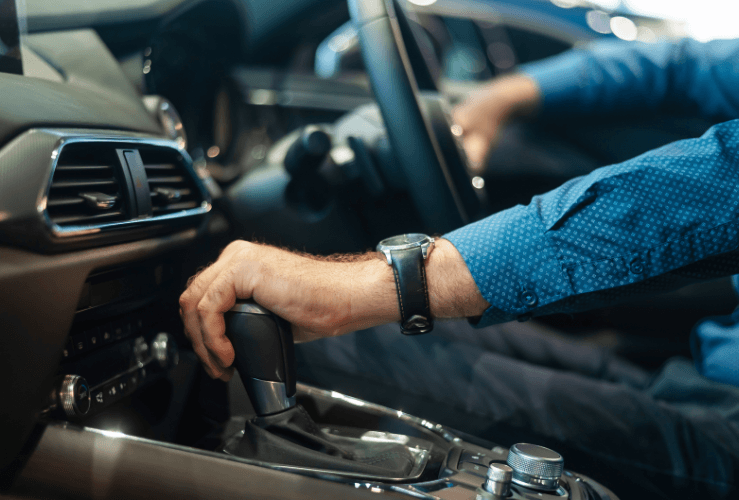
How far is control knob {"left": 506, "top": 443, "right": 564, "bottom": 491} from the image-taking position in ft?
1.84

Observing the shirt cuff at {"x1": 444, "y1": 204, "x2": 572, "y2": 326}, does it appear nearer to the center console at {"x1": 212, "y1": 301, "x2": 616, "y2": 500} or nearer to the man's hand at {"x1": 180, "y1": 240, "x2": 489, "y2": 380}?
the man's hand at {"x1": 180, "y1": 240, "x2": 489, "y2": 380}

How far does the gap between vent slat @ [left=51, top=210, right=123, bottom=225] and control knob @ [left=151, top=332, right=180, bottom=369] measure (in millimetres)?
187

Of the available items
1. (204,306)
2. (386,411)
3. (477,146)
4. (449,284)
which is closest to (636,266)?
(449,284)

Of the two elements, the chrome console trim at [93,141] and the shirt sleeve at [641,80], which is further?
the shirt sleeve at [641,80]

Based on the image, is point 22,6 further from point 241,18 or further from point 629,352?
point 629,352

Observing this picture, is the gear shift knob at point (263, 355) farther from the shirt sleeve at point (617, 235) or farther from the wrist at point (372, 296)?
the shirt sleeve at point (617, 235)

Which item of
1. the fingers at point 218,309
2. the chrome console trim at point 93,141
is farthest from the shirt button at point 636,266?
the chrome console trim at point 93,141

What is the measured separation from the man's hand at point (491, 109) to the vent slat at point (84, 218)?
865 millimetres

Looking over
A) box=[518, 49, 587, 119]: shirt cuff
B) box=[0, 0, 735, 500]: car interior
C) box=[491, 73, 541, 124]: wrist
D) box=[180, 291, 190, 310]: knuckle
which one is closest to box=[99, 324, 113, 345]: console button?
box=[0, 0, 735, 500]: car interior

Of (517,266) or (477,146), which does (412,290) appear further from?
(477,146)

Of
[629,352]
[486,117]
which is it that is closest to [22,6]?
[486,117]

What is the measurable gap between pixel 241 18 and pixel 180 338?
81 cm

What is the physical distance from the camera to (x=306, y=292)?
23.0 inches

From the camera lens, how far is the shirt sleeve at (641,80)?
3.96ft
